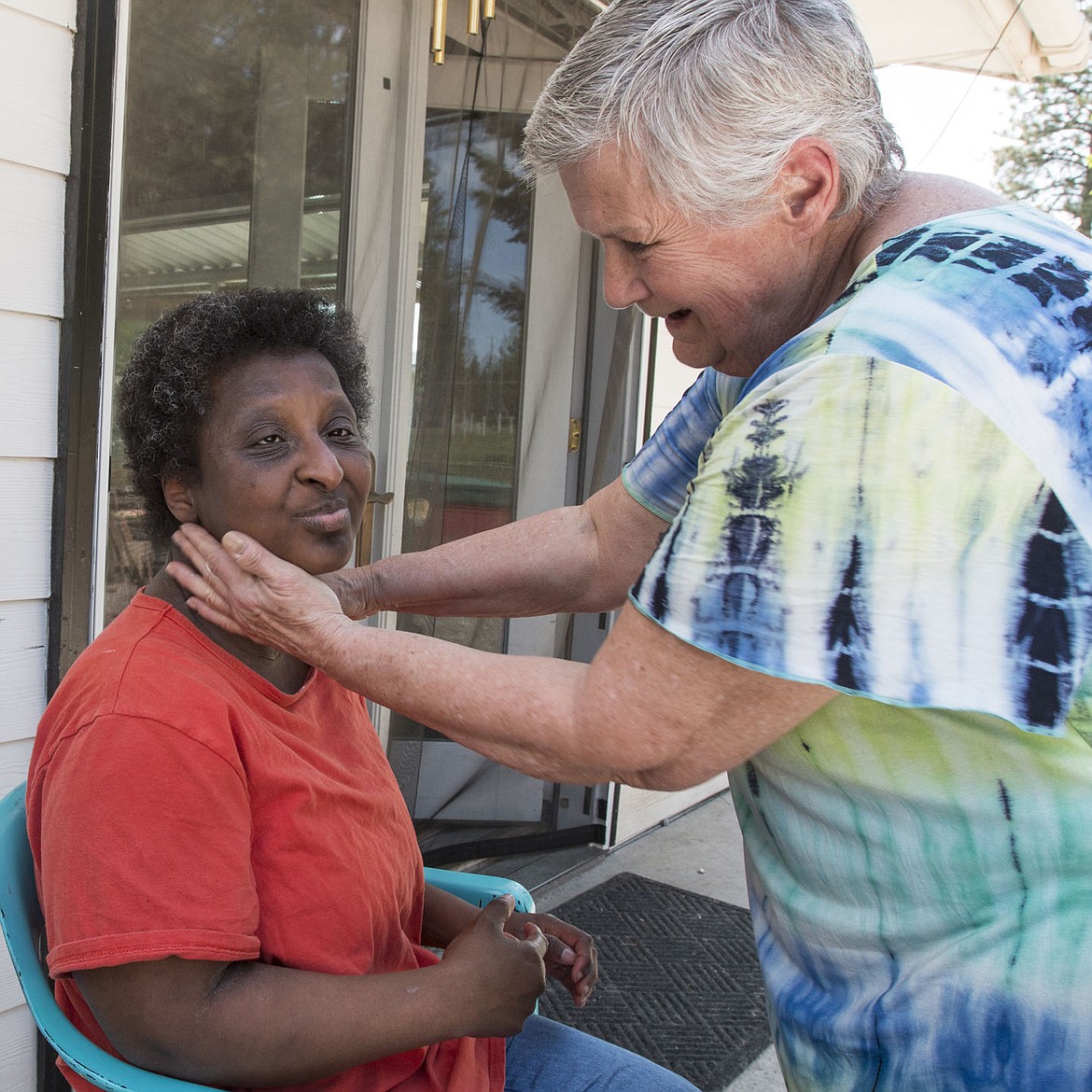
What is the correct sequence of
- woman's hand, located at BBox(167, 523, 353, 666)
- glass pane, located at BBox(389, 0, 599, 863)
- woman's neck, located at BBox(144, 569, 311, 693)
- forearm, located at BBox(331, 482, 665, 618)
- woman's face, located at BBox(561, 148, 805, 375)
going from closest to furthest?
woman's face, located at BBox(561, 148, 805, 375) < woman's hand, located at BBox(167, 523, 353, 666) < woman's neck, located at BBox(144, 569, 311, 693) < forearm, located at BBox(331, 482, 665, 618) < glass pane, located at BBox(389, 0, 599, 863)

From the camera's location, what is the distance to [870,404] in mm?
972

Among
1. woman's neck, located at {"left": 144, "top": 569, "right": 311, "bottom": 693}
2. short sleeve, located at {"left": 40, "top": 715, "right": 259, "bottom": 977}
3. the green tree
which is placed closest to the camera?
short sleeve, located at {"left": 40, "top": 715, "right": 259, "bottom": 977}

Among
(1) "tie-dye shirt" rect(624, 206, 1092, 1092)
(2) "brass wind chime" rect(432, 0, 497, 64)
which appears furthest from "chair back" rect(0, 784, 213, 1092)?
(2) "brass wind chime" rect(432, 0, 497, 64)

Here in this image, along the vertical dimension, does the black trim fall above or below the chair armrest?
above

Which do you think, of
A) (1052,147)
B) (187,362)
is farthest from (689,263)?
(1052,147)

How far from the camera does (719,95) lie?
115 cm

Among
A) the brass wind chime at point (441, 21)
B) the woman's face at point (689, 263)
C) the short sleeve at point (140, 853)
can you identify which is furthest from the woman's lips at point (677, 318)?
the brass wind chime at point (441, 21)

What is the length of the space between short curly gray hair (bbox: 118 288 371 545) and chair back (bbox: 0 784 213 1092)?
51 centimetres

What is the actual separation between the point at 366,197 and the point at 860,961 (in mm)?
2769

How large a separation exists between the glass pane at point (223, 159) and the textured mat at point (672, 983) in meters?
1.95

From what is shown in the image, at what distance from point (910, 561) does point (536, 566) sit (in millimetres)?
1048

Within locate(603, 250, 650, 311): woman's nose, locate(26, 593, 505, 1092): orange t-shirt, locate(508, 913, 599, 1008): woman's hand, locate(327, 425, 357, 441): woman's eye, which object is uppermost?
locate(603, 250, 650, 311): woman's nose

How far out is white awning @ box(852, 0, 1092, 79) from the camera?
4.54m

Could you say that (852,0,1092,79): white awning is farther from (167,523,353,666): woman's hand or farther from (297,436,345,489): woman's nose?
(167,523,353,666): woman's hand
